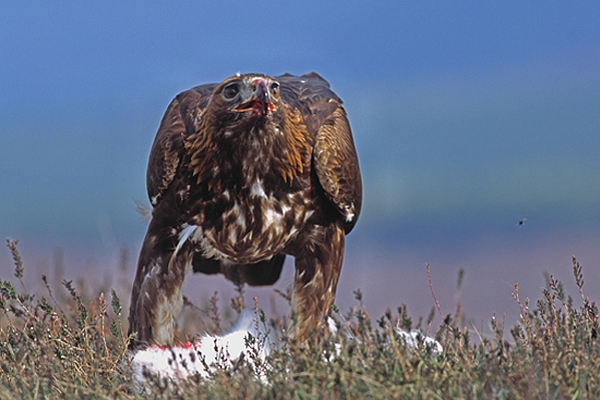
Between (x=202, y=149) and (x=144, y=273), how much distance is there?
3.66 feet

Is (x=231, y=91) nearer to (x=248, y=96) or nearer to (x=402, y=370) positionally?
(x=248, y=96)

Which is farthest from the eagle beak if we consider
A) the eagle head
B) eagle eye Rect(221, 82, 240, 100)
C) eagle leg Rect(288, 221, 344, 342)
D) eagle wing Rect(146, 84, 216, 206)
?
eagle leg Rect(288, 221, 344, 342)

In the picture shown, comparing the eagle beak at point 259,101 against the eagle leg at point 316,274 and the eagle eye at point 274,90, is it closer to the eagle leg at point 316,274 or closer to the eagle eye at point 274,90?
the eagle eye at point 274,90

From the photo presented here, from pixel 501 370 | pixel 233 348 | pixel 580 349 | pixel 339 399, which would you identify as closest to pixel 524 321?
pixel 580 349

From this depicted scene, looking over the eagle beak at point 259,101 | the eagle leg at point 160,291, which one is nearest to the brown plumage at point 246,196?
the eagle leg at point 160,291

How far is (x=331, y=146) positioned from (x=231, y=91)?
934mm

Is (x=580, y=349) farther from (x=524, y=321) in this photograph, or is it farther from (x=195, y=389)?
(x=195, y=389)

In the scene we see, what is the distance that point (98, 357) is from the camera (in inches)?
196

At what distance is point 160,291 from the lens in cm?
590

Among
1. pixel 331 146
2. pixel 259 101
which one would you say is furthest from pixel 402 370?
pixel 331 146

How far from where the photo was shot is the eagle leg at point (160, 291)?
5879mm

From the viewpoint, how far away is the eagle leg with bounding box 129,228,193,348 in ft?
19.3

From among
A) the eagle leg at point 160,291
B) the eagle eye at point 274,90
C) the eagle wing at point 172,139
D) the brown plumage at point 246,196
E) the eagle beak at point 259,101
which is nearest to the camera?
the eagle beak at point 259,101

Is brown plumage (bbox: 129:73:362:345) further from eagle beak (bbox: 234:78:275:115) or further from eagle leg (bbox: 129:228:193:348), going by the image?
eagle beak (bbox: 234:78:275:115)
